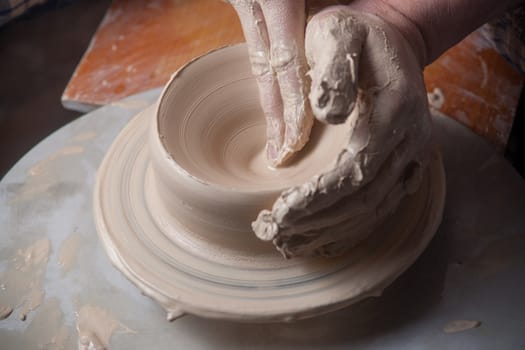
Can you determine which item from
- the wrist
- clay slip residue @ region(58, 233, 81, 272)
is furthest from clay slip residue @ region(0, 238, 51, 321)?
the wrist

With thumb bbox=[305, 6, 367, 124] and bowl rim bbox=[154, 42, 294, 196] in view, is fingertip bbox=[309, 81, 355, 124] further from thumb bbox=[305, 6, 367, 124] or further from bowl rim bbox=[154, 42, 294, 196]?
bowl rim bbox=[154, 42, 294, 196]

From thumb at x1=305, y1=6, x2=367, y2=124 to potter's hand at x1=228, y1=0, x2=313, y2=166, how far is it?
0.11 metres

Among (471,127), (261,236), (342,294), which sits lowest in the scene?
(471,127)

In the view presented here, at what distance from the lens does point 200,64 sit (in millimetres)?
1450

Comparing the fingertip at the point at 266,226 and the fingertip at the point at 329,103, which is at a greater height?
the fingertip at the point at 329,103

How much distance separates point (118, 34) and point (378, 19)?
1387 millimetres

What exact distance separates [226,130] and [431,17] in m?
0.58

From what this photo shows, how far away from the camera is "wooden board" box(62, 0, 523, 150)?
1830 mm

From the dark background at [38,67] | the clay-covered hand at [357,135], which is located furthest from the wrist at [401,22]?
the dark background at [38,67]

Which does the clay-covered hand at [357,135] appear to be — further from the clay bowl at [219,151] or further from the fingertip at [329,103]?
the clay bowl at [219,151]

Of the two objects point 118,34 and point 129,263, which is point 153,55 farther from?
point 129,263

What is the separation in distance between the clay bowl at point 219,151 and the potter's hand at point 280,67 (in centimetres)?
6

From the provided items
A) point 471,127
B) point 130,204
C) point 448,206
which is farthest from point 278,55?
point 471,127

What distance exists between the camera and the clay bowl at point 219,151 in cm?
117
